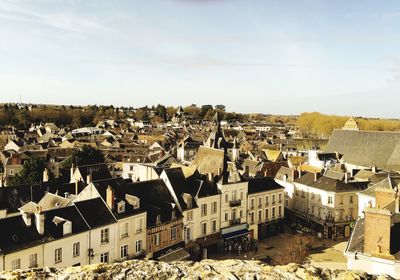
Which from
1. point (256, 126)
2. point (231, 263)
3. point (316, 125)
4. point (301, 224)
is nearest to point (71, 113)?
point (256, 126)

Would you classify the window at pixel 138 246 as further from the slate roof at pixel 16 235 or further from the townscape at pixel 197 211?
the slate roof at pixel 16 235

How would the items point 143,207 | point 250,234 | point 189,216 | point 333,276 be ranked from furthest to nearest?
point 250,234 < point 189,216 < point 143,207 < point 333,276

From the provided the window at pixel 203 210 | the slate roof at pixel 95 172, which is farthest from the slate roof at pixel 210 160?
the slate roof at pixel 95 172

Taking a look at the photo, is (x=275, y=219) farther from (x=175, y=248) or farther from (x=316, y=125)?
(x=316, y=125)

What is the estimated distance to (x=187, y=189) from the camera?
34250mm

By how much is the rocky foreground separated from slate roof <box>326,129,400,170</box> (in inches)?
2297

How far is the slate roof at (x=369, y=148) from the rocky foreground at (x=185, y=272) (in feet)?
191

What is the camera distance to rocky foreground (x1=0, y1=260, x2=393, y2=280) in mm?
3518

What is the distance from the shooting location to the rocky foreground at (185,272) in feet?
11.5

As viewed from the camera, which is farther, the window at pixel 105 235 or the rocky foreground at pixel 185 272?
the window at pixel 105 235

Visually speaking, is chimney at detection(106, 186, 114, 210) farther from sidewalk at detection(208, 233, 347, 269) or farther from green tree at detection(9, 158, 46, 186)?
green tree at detection(9, 158, 46, 186)

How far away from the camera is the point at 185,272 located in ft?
11.9

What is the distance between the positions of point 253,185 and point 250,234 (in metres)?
5.07

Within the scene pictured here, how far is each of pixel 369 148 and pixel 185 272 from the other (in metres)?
63.2
